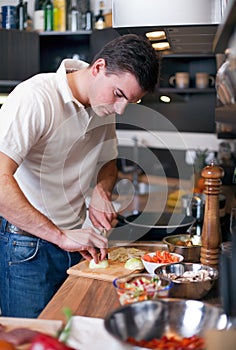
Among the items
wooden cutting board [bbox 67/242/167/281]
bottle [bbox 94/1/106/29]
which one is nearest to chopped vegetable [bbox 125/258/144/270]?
wooden cutting board [bbox 67/242/167/281]

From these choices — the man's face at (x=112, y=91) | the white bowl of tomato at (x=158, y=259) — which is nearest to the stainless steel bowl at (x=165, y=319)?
the white bowl of tomato at (x=158, y=259)

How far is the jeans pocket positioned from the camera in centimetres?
231

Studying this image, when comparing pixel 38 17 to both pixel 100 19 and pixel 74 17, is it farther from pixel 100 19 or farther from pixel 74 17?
pixel 100 19

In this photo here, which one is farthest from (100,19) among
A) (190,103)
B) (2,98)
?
(190,103)

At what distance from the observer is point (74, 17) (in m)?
5.15

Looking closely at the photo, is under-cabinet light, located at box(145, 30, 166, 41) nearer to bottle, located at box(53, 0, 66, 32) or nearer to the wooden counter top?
the wooden counter top

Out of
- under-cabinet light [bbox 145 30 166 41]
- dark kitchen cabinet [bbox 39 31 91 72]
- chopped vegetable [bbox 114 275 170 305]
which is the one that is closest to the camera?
chopped vegetable [bbox 114 275 170 305]

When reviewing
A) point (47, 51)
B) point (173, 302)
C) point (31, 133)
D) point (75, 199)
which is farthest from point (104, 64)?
point (47, 51)

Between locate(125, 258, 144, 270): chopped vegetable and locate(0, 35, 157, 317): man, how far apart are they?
87 millimetres

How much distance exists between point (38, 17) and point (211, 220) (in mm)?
3596

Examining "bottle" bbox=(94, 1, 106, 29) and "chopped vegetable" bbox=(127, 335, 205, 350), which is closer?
"chopped vegetable" bbox=(127, 335, 205, 350)

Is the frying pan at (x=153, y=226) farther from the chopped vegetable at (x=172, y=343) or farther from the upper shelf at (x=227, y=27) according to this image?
the chopped vegetable at (x=172, y=343)

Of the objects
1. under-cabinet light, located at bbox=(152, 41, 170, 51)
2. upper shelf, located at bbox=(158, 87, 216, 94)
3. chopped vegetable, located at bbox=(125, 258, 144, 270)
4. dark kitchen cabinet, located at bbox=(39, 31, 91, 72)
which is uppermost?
under-cabinet light, located at bbox=(152, 41, 170, 51)

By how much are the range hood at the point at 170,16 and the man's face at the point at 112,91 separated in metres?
0.17
